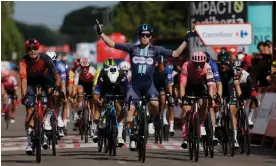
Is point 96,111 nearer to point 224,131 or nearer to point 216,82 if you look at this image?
point 224,131

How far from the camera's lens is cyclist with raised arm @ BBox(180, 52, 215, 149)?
1714cm

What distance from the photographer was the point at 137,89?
17.1m

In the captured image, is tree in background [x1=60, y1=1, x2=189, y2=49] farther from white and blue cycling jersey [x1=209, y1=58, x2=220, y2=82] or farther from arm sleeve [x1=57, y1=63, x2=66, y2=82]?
white and blue cycling jersey [x1=209, y1=58, x2=220, y2=82]

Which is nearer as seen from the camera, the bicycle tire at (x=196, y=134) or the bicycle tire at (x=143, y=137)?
the bicycle tire at (x=143, y=137)

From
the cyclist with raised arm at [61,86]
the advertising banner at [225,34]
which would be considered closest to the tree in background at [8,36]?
the advertising banner at [225,34]

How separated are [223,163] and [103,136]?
8.08ft

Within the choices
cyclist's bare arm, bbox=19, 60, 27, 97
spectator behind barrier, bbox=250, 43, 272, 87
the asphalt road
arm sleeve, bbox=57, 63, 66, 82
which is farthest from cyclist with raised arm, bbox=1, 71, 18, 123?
cyclist's bare arm, bbox=19, 60, 27, 97

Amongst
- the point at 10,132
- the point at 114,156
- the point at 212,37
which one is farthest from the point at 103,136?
the point at 212,37

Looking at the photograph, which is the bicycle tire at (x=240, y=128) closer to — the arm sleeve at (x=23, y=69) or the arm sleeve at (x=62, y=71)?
the arm sleeve at (x=62, y=71)

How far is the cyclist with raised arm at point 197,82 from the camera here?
17.1 m

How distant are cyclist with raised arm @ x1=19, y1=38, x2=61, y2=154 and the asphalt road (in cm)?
62

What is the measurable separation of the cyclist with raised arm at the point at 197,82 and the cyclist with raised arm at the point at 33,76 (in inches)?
82.1

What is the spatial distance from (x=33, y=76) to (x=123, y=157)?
202 cm

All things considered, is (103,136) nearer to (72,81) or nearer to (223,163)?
(223,163)
